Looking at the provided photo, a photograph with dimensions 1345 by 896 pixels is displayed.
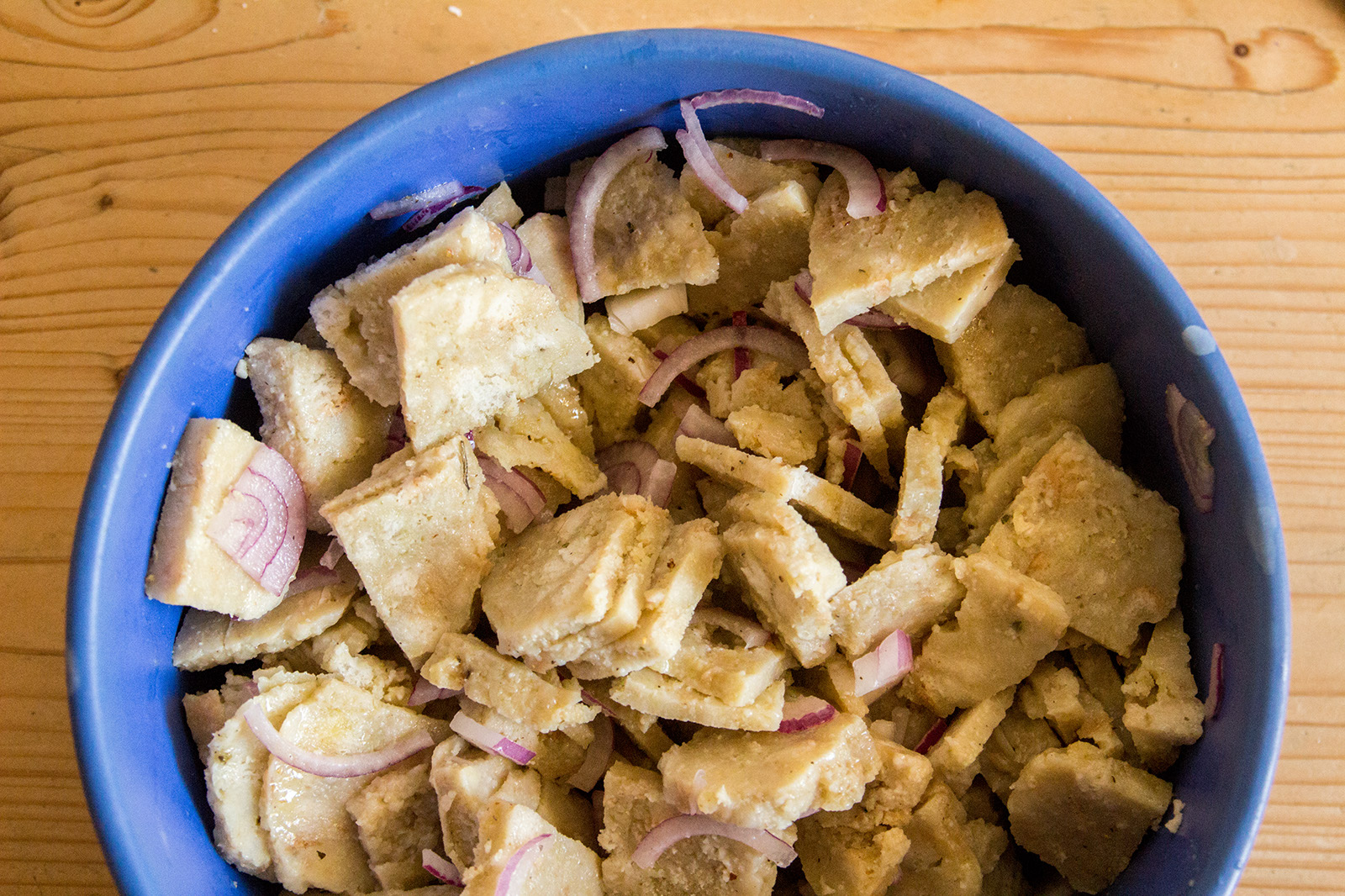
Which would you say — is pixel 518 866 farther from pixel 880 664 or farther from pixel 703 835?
pixel 880 664

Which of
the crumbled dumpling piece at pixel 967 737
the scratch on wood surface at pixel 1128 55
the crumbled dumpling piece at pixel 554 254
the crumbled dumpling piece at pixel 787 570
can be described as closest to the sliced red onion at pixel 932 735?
the crumbled dumpling piece at pixel 967 737

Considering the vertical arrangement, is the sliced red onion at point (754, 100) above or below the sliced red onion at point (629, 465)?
above

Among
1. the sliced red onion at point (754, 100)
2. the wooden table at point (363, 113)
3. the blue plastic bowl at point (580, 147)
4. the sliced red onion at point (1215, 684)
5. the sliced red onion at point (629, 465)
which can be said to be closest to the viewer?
the blue plastic bowl at point (580, 147)

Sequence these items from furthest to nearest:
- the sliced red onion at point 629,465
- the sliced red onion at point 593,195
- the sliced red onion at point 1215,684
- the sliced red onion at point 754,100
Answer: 1. the sliced red onion at point 629,465
2. the sliced red onion at point 593,195
3. the sliced red onion at point 754,100
4. the sliced red onion at point 1215,684

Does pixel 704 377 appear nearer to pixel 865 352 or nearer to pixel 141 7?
pixel 865 352

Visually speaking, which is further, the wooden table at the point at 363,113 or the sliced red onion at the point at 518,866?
the wooden table at the point at 363,113

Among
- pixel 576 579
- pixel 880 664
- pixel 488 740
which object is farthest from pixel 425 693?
pixel 880 664

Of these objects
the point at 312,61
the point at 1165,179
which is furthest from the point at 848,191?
the point at 312,61

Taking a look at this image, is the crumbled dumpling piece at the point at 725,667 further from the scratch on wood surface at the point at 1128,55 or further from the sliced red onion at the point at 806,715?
the scratch on wood surface at the point at 1128,55
